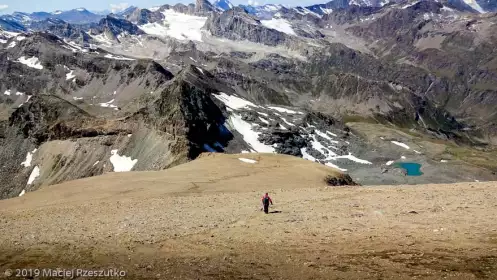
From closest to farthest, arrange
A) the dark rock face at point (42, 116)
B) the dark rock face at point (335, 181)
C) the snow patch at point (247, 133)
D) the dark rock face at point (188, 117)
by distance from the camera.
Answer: the dark rock face at point (335, 181) → the dark rock face at point (188, 117) → the dark rock face at point (42, 116) → the snow patch at point (247, 133)

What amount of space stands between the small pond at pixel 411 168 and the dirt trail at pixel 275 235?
13168cm

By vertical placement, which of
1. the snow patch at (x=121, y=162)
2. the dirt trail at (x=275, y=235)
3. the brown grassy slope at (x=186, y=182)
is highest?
the dirt trail at (x=275, y=235)

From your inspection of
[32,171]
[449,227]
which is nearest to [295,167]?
[449,227]

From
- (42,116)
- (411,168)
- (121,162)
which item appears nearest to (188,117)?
(121,162)

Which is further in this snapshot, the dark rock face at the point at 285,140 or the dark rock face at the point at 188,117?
the dark rock face at the point at 285,140

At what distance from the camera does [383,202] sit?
122 feet

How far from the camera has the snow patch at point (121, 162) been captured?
12300 cm

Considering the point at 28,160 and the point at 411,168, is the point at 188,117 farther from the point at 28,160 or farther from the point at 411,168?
the point at 411,168

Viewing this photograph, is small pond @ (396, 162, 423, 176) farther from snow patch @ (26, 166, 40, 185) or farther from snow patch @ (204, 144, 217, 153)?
snow patch @ (26, 166, 40, 185)

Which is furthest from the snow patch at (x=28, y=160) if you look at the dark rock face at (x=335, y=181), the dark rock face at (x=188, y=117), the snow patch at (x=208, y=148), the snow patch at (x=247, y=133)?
the dark rock face at (x=335, y=181)

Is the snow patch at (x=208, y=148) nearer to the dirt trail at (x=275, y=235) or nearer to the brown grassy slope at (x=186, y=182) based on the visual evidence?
the brown grassy slope at (x=186, y=182)

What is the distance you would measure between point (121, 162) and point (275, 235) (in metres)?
104

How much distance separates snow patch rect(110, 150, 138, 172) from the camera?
123 meters

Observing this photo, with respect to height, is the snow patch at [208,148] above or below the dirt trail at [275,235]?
below
